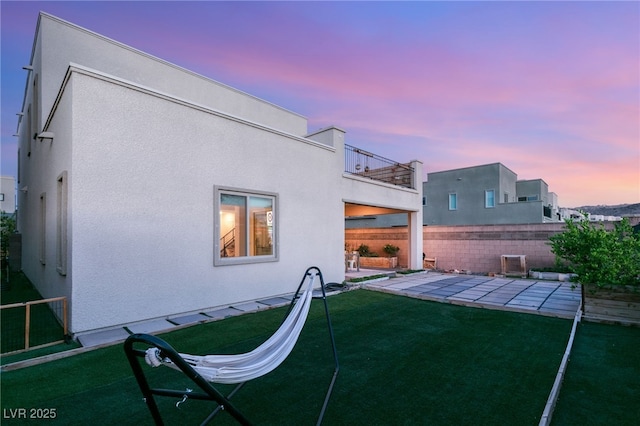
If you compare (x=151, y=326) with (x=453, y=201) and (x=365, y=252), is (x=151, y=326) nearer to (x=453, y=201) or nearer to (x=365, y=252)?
(x=365, y=252)

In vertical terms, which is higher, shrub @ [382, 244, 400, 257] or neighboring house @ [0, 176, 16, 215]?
neighboring house @ [0, 176, 16, 215]

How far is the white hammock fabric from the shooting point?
1588 millimetres

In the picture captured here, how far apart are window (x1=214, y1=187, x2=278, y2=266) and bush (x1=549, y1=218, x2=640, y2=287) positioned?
6.28 meters

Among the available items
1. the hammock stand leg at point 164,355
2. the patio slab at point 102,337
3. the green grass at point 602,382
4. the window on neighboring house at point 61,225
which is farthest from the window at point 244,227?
the green grass at point 602,382

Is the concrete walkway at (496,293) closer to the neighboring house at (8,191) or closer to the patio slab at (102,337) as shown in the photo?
the patio slab at (102,337)

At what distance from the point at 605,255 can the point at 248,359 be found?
662 cm

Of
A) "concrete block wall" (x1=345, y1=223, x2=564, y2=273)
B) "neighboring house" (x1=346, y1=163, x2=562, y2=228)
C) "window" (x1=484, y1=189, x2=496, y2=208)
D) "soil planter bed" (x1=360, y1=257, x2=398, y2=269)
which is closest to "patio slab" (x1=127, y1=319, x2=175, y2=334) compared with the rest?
"soil planter bed" (x1=360, y1=257, x2=398, y2=269)

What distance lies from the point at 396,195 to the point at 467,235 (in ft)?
13.7

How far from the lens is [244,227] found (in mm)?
6867

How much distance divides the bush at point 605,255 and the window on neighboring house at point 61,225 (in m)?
9.26

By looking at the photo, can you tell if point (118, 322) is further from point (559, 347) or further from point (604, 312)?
point (604, 312)

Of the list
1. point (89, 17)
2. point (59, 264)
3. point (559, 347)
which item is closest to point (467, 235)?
point (559, 347)

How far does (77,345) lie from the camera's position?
13.9ft

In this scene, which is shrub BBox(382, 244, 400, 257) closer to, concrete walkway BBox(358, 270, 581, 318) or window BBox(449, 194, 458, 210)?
concrete walkway BBox(358, 270, 581, 318)
